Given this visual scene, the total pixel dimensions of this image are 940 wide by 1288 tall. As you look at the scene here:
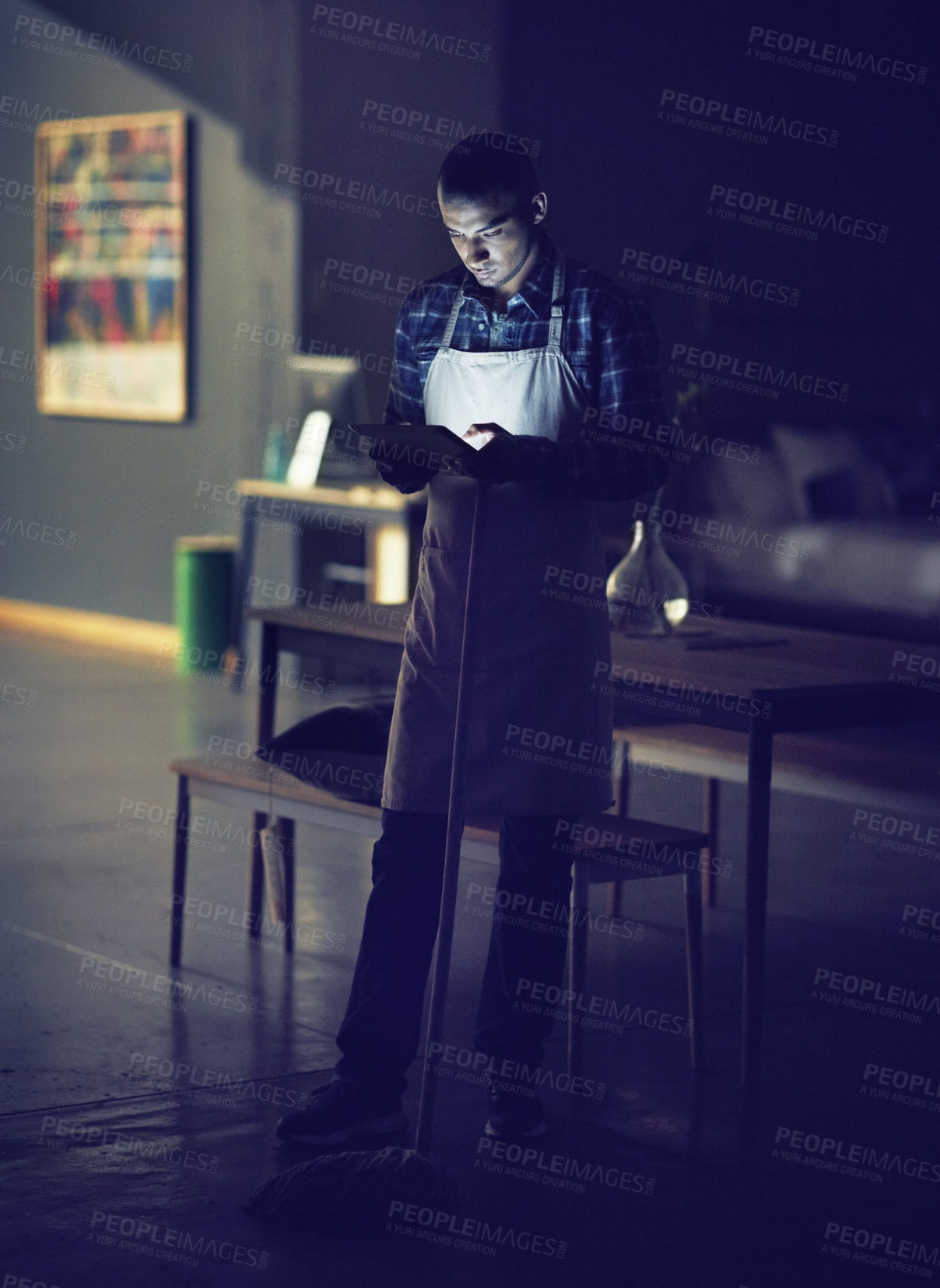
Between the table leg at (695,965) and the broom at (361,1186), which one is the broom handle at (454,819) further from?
the table leg at (695,965)

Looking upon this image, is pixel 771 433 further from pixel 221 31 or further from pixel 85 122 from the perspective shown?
pixel 85 122

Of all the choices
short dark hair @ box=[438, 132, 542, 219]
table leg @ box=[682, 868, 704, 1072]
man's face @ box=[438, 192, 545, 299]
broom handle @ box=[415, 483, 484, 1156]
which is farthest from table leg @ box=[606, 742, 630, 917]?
short dark hair @ box=[438, 132, 542, 219]

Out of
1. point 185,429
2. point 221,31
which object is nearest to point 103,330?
point 185,429

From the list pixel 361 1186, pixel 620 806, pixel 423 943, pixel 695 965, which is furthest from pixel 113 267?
pixel 361 1186

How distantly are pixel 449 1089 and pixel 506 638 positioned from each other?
0.82 meters

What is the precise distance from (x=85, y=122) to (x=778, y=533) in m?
4.03

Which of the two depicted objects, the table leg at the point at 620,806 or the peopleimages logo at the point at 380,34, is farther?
the peopleimages logo at the point at 380,34

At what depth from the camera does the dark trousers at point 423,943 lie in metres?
2.48

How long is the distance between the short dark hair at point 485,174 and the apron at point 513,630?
140mm

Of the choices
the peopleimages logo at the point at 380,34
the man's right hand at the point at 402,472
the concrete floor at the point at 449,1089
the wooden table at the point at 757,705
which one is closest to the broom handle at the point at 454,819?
the man's right hand at the point at 402,472

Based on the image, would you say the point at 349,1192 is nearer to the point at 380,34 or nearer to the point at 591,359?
the point at 591,359

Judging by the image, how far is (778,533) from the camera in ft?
21.7

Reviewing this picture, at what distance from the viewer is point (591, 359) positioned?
2.46 meters

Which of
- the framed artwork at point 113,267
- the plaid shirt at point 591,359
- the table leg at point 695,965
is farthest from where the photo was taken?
the framed artwork at point 113,267
